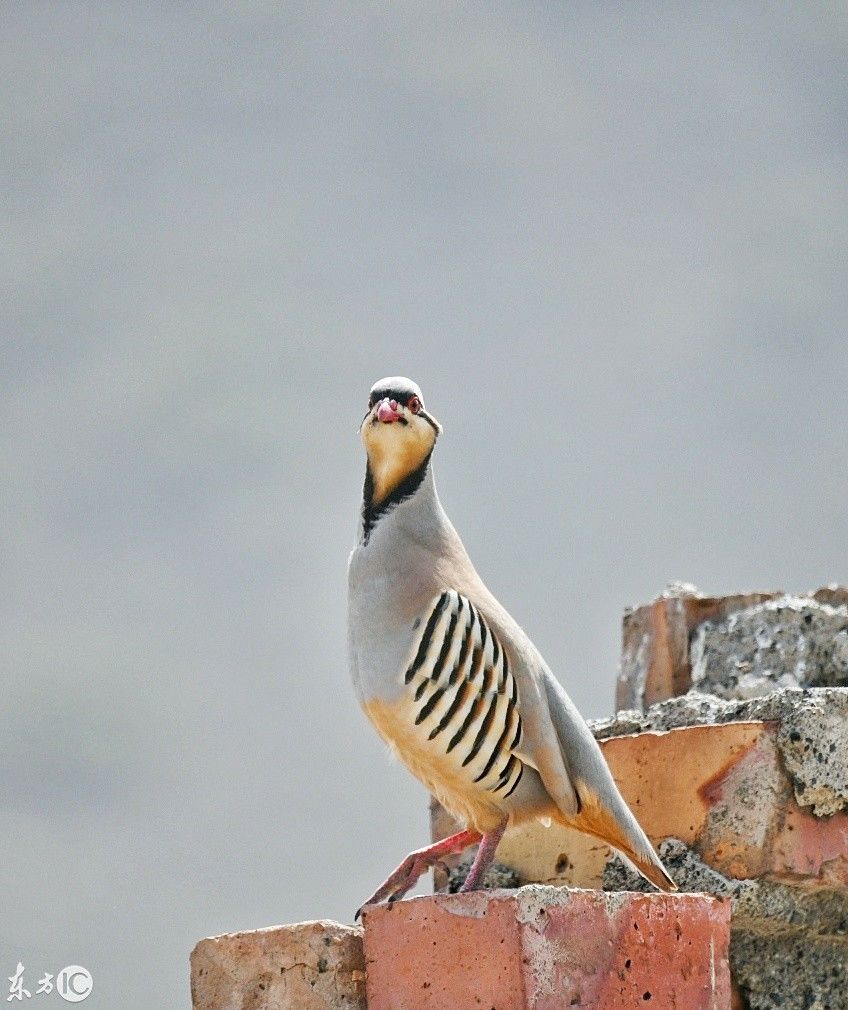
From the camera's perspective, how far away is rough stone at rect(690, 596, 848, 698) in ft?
16.6

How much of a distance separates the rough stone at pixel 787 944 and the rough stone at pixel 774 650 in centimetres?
99

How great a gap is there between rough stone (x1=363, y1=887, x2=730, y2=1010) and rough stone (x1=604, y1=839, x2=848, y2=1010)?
0.39m

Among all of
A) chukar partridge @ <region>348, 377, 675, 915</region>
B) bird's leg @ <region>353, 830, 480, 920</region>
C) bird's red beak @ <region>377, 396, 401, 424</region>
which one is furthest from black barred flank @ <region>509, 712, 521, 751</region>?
bird's red beak @ <region>377, 396, 401, 424</region>

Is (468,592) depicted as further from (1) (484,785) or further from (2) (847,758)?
(2) (847,758)

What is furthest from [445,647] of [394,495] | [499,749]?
[394,495]

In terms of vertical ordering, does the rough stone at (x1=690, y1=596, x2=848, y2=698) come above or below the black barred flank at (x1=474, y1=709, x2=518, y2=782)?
above

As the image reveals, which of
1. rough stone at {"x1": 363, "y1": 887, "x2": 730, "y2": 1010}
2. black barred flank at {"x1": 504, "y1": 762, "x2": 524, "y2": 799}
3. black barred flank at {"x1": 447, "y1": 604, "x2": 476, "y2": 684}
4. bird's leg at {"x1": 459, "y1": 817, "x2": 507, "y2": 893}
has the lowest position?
rough stone at {"x1": 363, "y1": 887, "x2": 730, "y2": 1010}

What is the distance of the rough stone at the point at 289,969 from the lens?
12.4ft

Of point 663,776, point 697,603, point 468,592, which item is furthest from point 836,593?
point 468,592

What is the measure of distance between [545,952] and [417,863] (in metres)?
0.99

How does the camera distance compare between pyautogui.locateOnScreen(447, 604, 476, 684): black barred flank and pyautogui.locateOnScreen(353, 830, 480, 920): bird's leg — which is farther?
pyautogui.locateOnScreen(353, 830, 480, 920): bird's leg

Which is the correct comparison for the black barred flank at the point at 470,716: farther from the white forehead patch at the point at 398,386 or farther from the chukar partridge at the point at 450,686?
the white forehead patch at the point at 398,386

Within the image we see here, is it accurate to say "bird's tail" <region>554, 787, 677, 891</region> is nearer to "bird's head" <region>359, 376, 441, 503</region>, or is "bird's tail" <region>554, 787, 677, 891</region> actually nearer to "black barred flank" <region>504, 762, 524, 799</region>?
"black barred flank" <region>504, 762, 524, 799</region>

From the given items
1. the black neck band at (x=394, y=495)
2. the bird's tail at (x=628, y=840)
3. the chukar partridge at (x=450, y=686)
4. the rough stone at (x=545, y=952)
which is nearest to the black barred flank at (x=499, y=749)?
the chukar partridge at (x=450, y=686)
